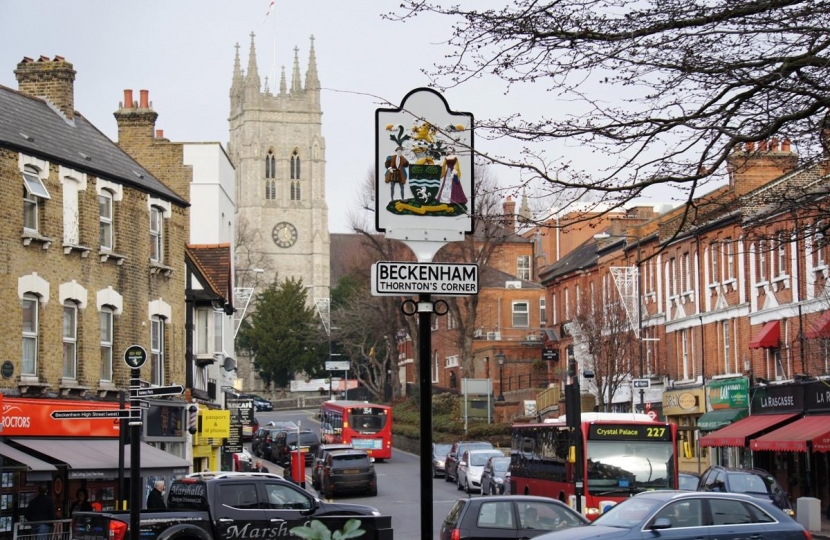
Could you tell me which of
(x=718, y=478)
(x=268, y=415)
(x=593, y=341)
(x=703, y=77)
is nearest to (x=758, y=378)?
(x=593, y=341)

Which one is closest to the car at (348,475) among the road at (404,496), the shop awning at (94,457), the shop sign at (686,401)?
the road at (404,496)

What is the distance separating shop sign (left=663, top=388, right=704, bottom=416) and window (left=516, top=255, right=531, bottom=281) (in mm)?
42506

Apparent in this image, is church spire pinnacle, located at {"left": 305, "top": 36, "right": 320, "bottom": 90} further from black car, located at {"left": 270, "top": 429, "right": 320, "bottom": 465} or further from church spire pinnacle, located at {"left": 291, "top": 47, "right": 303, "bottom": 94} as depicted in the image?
black car, located at {"left": 270, "top": 429, "right": 320, "bottom": 465}

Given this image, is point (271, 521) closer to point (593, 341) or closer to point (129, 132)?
point (129, 132)

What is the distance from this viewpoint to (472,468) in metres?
44.7

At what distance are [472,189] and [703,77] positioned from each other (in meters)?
2.37

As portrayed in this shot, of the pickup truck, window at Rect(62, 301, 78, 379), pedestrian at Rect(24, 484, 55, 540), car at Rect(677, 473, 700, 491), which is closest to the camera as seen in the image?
the pickup truck

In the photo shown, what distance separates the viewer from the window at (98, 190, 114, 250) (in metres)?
33.2

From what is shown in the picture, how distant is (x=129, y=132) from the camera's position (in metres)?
43.2

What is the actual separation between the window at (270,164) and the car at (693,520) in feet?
501

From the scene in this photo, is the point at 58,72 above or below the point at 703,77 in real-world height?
above

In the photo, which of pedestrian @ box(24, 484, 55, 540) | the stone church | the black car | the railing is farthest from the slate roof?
the stone church

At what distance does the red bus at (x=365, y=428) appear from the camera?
204 feet

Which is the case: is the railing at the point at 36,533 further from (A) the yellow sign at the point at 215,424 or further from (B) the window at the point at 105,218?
(A) the yellow sign at the point at 215,424
